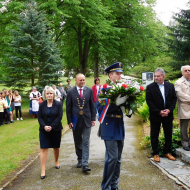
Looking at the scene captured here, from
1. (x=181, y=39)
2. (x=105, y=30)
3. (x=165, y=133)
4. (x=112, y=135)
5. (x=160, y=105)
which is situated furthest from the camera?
(x=181, y=39)

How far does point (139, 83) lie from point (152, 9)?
2532 cm

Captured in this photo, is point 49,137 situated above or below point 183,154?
above

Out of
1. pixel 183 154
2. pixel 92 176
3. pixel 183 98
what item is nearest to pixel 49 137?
pixel 92 176

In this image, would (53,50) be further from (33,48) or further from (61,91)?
(61,91)

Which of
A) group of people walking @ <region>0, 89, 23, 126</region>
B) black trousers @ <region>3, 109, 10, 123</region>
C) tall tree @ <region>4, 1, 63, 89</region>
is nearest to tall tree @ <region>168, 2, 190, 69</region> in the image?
tall tree @ <region>4, 1, 63, 89</region>

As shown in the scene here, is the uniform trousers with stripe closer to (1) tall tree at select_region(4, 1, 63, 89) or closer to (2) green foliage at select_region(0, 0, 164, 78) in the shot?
(1) tall tree at select_region(4, 1, 63, 89)

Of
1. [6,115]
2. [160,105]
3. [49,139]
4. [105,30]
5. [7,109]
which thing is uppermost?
[105,30]

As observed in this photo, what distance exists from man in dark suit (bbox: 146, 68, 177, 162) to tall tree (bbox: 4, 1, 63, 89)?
1198cm

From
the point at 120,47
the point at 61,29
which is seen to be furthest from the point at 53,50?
the point at 120,47

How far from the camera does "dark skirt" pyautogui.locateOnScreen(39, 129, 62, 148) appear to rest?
531 cm

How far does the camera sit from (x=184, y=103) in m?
6.07

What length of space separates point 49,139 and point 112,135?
78.3 inches

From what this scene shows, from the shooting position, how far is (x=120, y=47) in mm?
27422

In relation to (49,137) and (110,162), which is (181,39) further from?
(110,162)
